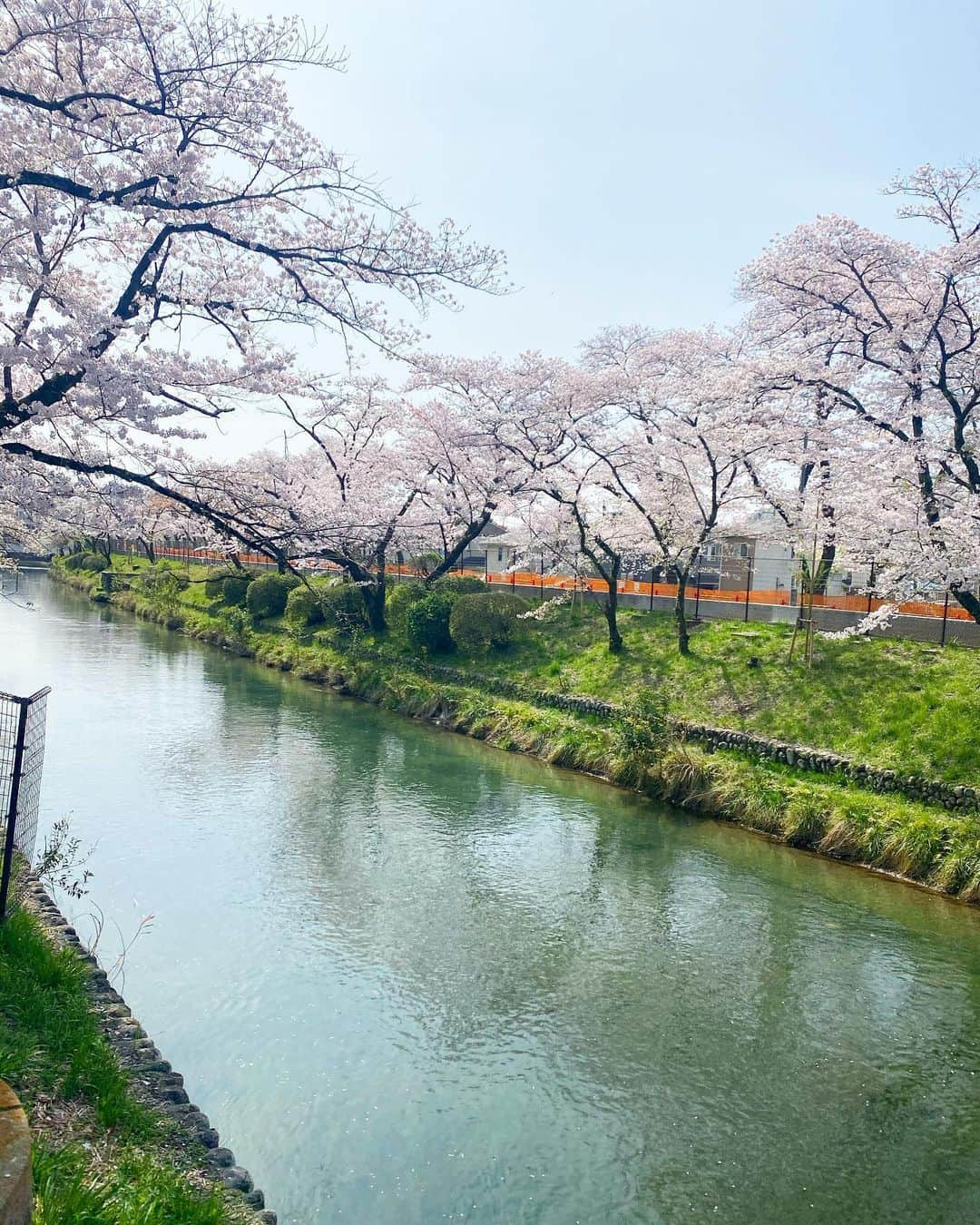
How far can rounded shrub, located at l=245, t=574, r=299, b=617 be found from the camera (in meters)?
26.4

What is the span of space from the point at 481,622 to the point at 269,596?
9.46 m

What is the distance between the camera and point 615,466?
60.6 ft

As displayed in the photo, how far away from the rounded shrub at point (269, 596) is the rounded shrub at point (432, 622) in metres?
7.61

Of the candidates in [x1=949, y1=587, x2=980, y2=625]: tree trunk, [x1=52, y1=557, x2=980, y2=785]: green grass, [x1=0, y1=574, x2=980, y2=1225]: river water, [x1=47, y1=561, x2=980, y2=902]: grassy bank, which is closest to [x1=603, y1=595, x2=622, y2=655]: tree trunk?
[x1=52, y1=557, x2=980, y2=785]: green grass

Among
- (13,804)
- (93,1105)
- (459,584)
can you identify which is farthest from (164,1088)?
(459,584)

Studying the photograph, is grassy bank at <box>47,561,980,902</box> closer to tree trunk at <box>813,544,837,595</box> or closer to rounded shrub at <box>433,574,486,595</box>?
tree trunk at <box>813,544,837,595</box>

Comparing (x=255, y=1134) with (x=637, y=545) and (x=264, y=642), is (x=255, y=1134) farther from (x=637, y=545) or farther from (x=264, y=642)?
(x=264, y=642)

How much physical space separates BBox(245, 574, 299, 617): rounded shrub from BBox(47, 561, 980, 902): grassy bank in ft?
7.89

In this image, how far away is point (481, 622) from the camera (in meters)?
19.7

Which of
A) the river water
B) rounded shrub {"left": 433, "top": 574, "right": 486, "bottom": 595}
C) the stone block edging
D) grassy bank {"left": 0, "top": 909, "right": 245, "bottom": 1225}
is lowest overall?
the river water

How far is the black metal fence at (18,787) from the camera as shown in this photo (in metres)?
5.44

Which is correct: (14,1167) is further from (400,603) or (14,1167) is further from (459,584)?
(459,584)

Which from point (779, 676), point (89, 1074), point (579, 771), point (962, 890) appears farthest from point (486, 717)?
point (89, 1074)

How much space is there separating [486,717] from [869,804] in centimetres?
722
